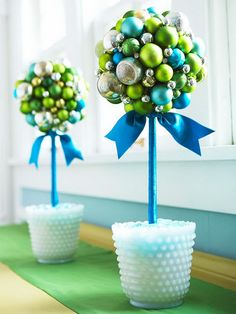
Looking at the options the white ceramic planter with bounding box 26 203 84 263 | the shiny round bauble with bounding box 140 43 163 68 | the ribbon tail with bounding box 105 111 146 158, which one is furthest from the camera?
the white ceramic planter with bounding box 26 203 84 263

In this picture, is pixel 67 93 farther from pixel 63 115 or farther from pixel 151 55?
pixel 151 55

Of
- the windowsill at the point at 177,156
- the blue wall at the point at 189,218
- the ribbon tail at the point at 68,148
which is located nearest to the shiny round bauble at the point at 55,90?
the ribbon tail at the point at 68,148

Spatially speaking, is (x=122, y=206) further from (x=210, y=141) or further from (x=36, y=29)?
(x=36, y=29)

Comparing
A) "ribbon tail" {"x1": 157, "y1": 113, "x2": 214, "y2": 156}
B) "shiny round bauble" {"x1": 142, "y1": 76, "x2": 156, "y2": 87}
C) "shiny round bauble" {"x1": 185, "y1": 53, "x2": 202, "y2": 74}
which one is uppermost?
"shiny round bauble" {"x1": 185, "y1": 53, "x2": 202, "y2": 74}

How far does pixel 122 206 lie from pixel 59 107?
0.43 metres

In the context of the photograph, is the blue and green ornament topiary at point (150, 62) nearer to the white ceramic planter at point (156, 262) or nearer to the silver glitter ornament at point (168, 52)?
the silver glitter ornament at point (168, 52)

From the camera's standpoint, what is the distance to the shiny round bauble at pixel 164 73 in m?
0.88

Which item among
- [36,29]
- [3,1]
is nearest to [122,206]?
[36,29]

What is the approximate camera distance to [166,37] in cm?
88

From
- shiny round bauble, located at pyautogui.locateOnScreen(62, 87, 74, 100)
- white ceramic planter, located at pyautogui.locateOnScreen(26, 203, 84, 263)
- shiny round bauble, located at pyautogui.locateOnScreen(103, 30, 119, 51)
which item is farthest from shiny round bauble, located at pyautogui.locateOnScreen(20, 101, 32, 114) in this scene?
shiny round bauble, located at pyautogui.locateOnScreen(103, 30, 119, 51)

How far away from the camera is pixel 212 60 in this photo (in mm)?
1219

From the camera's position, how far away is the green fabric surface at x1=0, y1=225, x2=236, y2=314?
918 millimetres

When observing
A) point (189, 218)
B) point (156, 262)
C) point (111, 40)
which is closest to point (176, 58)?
point (111, 40)

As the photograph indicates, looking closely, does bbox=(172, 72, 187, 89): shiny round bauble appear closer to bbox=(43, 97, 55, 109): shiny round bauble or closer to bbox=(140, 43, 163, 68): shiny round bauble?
bbox=(140, 43, 163, 68): shiny round bauble
